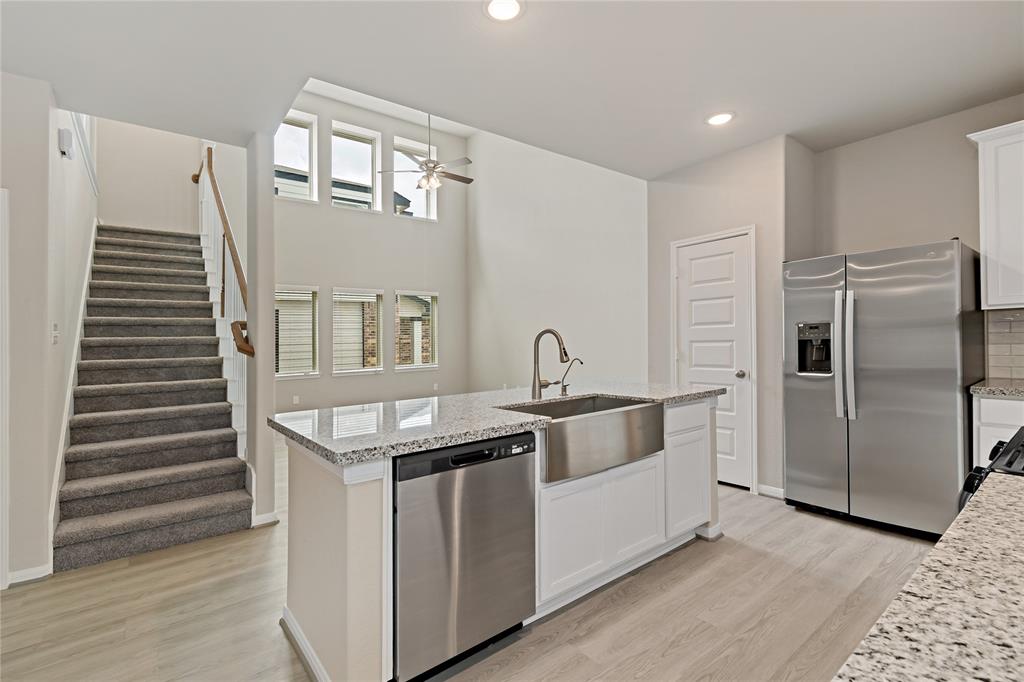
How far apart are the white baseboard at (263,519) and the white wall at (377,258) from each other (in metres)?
3.93

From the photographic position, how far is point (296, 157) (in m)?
7.46

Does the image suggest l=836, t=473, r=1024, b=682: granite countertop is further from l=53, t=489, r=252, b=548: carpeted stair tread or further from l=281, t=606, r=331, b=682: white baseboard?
l=53, t=489, r=252, b=548: carpeted stair tread

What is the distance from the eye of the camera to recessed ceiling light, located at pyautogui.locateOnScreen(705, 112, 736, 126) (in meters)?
3.49

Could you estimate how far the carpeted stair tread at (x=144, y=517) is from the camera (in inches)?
112

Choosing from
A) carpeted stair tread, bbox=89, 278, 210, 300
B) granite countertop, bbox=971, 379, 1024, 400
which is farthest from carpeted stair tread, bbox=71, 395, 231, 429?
granite countertop, bbox=971, 379, 1024, 400

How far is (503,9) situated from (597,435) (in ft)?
6.65

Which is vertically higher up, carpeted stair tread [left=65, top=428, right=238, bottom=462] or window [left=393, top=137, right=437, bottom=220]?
window [left=393, top=137, right=437, bottom=220]

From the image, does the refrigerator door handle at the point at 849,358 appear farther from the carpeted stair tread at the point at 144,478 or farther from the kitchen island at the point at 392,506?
the carpeted stair tread at the point at 144,478

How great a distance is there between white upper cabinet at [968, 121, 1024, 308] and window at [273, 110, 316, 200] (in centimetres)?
741

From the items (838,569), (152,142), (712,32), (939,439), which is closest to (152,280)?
(152,142)

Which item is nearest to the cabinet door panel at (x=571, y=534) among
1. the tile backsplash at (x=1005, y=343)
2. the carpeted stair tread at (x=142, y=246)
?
the tile backsplash at (x=1005, y=343)

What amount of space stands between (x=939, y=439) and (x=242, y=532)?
4.40m

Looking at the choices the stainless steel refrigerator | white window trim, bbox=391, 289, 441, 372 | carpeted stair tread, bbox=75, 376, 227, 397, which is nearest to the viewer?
the stainless steel refrigerator

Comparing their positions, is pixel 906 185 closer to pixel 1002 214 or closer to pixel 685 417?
pixel 1002 214
